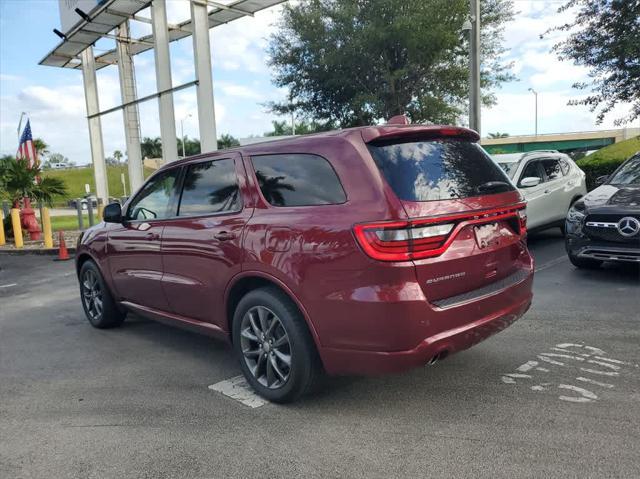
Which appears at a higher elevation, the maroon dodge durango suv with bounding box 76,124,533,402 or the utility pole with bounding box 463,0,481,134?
the utility pole with bounding box 463,0,481,134

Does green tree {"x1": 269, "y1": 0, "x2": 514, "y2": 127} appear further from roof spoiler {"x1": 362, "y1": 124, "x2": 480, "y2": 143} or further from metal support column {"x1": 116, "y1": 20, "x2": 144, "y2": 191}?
roof spoiler {"x1": 362, "y1": 124, "x2": 480, "y2": 143}

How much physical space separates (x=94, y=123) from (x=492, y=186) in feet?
70.0

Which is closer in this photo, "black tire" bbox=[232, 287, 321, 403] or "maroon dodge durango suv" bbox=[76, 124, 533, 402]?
"maroon dodge durango suv" bbox=[76, 124, 533, 402]

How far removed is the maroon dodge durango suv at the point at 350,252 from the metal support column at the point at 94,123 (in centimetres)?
1926

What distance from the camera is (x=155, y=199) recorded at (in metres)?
4.85

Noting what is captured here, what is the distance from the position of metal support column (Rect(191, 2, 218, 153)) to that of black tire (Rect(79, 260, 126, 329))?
8.82 meters

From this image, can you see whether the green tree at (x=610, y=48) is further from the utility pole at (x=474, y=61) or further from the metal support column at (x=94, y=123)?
the metal support column at (x=94, y=123)

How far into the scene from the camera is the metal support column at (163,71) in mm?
15805

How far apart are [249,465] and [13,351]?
133 inches

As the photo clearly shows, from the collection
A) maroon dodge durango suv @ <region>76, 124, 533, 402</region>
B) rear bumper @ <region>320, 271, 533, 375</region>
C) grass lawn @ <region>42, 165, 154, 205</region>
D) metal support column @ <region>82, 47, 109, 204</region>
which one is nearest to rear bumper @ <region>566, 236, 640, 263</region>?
maroon dodge durango suv @ <region>76, 124, 533, 402</region>

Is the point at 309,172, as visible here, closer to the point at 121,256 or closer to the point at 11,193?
the point at 121,256

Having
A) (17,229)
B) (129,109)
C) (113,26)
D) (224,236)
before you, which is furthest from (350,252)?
(113,26)

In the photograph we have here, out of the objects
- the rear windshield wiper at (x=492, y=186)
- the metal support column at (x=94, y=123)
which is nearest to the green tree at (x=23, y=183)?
the metal support column at (x=94, y=123)

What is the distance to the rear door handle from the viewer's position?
147 inches
